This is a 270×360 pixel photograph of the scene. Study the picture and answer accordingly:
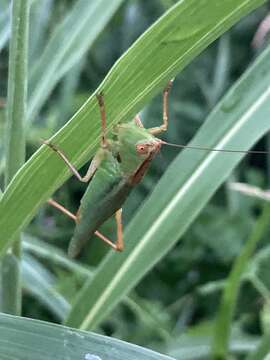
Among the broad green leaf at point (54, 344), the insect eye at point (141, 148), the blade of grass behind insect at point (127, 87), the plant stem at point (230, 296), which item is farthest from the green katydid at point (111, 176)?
the plant stem at point (230, 296)

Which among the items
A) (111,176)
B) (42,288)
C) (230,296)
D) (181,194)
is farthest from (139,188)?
(111,176)

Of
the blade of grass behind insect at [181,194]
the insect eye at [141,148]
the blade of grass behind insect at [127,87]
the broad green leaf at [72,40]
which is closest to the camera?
the blade of grass behind insect at [127,87]

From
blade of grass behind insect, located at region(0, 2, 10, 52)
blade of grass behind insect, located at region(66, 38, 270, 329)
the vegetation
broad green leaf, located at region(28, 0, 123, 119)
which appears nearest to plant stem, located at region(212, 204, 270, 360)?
the vegetation

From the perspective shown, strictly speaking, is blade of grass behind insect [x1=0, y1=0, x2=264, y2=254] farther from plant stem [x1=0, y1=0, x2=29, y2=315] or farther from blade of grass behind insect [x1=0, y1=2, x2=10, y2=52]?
blade of grass behind insect [x1=0, y1=2, x2=10, y2=52]

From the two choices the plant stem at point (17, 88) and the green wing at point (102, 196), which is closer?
the plant stem at point (17, 88)

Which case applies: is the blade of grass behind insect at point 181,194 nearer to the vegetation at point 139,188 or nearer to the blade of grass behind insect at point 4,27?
the vegetation at point 139,188

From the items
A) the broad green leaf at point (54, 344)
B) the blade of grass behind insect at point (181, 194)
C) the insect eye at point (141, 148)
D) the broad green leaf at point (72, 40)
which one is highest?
the broad green leaf at point (72, 40)
